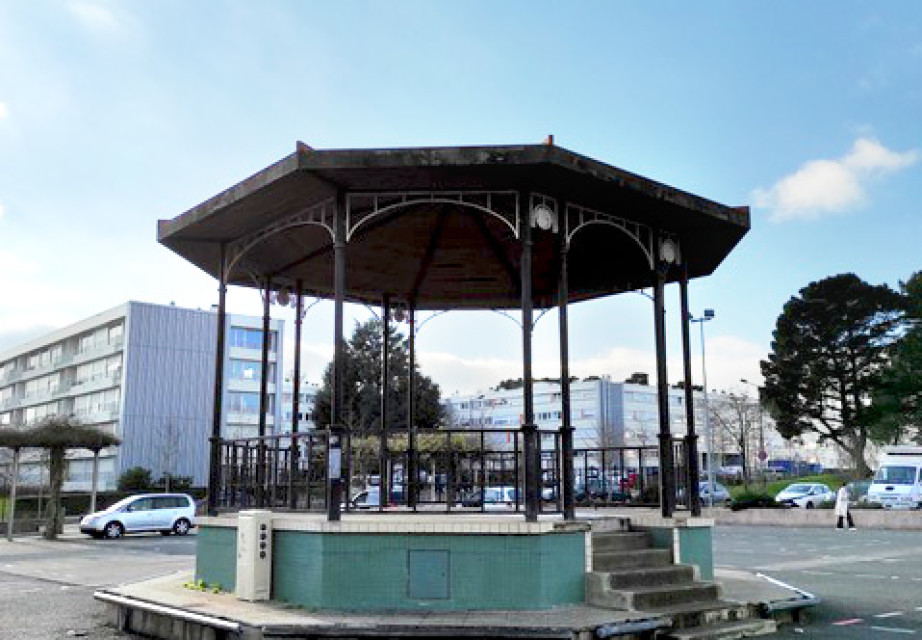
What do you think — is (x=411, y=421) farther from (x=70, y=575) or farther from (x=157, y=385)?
(x=157, y=385)

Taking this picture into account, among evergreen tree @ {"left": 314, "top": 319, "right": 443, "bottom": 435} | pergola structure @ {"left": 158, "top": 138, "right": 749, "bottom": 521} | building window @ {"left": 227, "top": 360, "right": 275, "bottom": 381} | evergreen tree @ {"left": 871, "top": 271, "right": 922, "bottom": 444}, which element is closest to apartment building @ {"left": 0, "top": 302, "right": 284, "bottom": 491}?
building window @ {"left": 227, "top": 360, "right": 275, "bottom": 381}

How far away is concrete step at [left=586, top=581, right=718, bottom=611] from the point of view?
28.1ft

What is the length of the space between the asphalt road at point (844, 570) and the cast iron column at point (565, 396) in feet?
8.32

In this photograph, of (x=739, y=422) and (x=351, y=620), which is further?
(x=739, y=422)

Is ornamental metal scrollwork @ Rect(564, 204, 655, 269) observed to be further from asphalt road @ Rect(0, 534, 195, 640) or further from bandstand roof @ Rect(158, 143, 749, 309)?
asphalt road @ Rect(0, 534, 195, 640)

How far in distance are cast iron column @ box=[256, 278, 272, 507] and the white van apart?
1262 inches

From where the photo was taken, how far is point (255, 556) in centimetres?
917

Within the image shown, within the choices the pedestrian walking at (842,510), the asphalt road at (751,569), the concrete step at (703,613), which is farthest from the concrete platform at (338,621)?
the pedestrian walking at (842,510)

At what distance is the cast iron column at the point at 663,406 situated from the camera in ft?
34.7

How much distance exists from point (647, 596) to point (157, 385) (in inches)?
2450

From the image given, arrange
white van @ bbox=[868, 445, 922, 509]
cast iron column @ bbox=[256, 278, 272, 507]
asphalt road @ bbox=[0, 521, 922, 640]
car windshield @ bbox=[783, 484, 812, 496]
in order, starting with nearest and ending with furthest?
asphalt road @ bbox=[0, 521, 922, 640]
cast iron column @ bbox=[256, 278, 272, 507]
white van @ bbox=[868, 445, 922, 509]
car windshield @ bbox=[783, 484, 812, 496]

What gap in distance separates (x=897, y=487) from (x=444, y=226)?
1265 inches

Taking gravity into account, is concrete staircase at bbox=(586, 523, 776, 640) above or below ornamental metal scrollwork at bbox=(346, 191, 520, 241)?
below

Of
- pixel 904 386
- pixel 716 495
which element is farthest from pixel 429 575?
pixel 904 386
